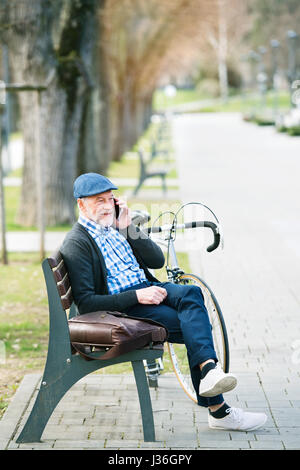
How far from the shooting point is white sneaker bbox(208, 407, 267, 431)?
470cm

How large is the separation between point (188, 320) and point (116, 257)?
1.88 feet

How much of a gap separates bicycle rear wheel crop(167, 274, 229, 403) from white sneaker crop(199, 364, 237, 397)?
33 centimetres

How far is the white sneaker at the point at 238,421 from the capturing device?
4695mm

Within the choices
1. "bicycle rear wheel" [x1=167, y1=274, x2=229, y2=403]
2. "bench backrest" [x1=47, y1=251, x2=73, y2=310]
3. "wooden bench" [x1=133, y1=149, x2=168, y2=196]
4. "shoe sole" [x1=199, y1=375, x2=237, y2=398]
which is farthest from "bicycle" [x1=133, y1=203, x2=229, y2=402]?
"wooden bench" [x1=133, y1=149, x2=168, y2=196]

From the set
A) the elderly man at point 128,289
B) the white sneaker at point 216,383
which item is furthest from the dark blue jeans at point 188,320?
the white sneaker at point 216,383

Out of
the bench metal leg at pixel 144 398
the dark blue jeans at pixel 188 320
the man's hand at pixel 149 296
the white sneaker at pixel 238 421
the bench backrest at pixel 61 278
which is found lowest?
the white sneaker at pixel 238 421

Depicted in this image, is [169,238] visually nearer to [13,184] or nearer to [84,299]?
[84,299]

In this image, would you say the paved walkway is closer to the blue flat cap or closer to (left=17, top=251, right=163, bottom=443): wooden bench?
(left=17, top=251, right=163, bottom=443): wooden bench

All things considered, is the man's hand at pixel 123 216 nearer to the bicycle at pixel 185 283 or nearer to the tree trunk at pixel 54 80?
the bicycle at pixel 185 283

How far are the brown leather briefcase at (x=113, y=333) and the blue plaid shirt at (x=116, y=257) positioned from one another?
342 mm

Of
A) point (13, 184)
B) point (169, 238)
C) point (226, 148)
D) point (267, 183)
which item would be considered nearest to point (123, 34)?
point (226, 148)

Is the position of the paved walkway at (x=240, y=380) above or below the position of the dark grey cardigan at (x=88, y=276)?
below

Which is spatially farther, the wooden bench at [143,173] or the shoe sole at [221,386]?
the wooden bench at [143,173]
